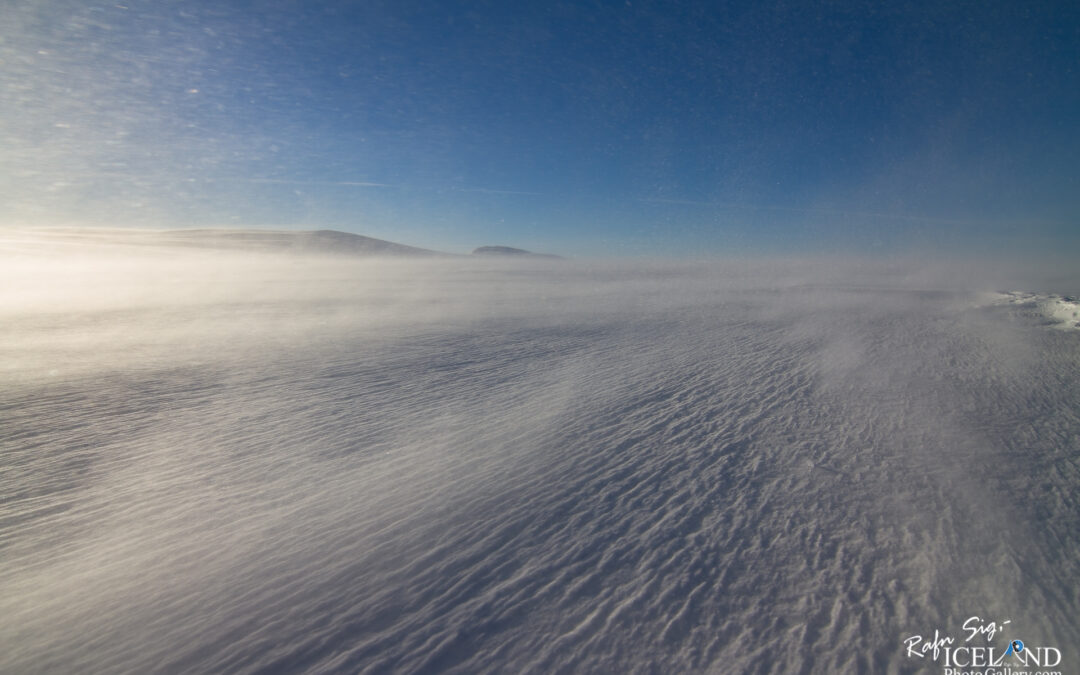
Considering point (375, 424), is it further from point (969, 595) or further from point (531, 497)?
point (969, 595)

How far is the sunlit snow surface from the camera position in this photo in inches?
115

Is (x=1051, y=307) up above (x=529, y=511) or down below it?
above

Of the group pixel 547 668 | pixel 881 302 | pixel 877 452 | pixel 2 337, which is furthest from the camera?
pixel 881 302

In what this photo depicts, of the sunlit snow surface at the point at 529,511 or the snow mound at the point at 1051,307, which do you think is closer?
the sunlit snow surface at the point at 529,511

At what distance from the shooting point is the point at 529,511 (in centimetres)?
443

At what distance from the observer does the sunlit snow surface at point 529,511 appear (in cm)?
293

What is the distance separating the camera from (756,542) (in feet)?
12.8

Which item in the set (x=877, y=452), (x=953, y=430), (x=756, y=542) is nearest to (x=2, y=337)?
(x=756, y=542)

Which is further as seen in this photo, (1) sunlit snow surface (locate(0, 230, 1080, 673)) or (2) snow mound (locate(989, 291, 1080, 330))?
(2) snow mound (locate(989, 291, 1080, 330))

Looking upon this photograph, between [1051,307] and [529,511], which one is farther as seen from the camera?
[1051,307]

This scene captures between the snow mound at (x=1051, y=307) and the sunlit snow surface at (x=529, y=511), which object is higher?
the snow mound at (x=1051, y=307)

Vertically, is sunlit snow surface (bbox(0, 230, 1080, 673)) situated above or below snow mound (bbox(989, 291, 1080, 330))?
below

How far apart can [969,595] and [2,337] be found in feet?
64.1

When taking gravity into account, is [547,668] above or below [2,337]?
below
